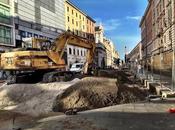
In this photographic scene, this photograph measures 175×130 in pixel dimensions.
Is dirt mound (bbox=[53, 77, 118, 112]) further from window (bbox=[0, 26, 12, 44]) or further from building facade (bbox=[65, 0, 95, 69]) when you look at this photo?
building facade (bbox=[65, 0, 95, 69])

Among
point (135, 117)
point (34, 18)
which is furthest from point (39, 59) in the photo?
point (34, 18)

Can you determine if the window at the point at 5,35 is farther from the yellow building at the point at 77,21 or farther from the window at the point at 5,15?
the yellow building at the point at 77,21

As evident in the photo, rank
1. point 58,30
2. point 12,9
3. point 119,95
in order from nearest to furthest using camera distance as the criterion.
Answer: point 119,95 → point 12,9 → point 58,30

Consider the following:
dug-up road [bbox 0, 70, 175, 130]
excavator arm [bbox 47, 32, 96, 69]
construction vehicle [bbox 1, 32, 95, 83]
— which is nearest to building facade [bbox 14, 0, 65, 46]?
excavator arm [bbox 47, 32, 96, 69]

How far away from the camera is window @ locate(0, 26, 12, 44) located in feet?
170

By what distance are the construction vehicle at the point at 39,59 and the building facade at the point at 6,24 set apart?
75.8 feet

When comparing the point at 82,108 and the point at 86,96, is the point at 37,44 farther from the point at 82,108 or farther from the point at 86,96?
the point at 82,108

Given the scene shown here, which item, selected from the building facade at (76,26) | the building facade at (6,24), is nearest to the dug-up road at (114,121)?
the building facade at (6,24)

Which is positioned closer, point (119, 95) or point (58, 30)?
point (119, 95)

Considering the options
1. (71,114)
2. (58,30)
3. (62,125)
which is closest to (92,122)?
(62,125)

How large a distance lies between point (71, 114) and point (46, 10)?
57916 mm

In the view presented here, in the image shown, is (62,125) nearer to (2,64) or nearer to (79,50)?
(2,64)

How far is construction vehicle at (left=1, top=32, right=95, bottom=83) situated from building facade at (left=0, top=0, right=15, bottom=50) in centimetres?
2310

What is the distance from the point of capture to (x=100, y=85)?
18016 mm
